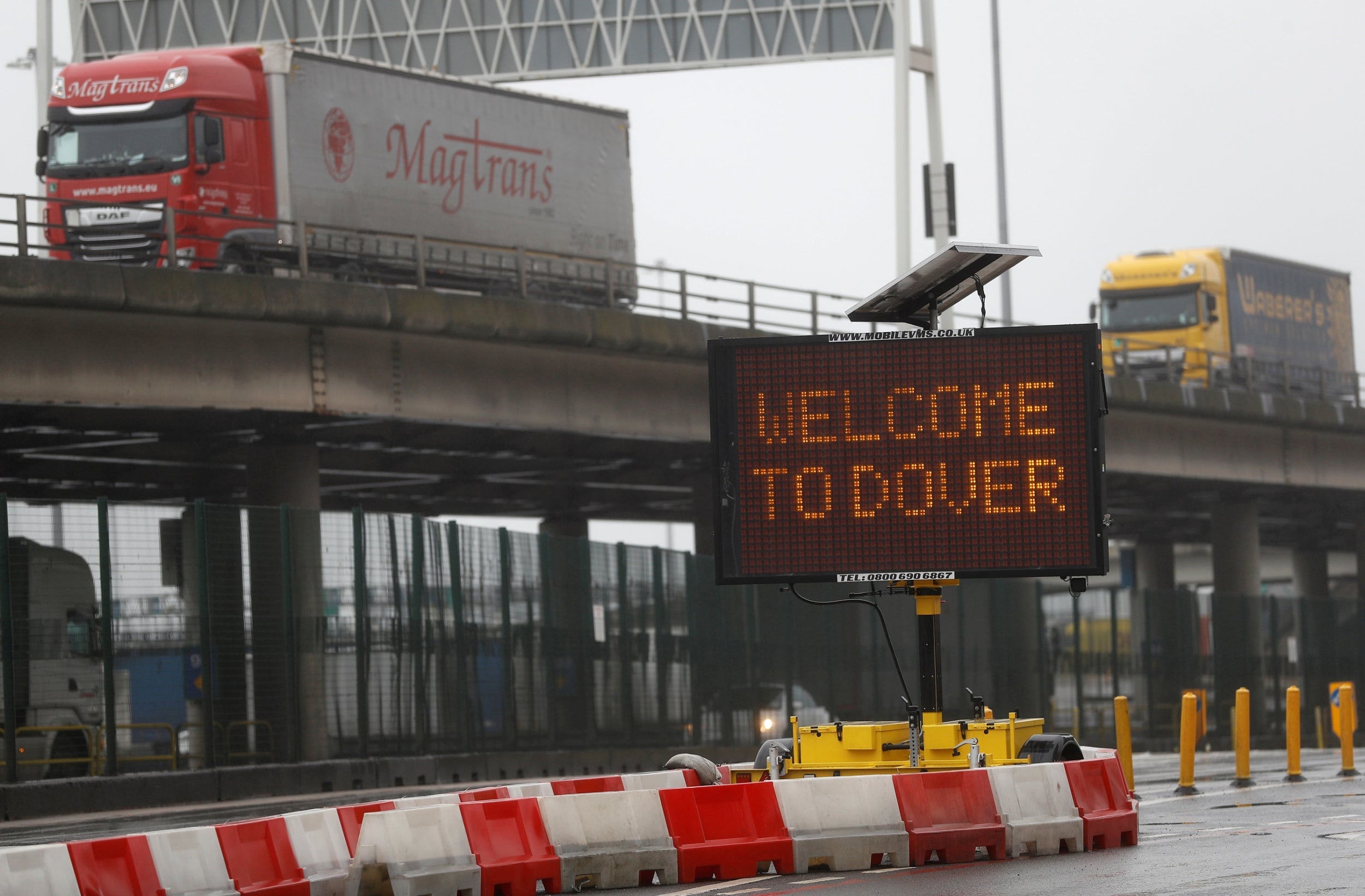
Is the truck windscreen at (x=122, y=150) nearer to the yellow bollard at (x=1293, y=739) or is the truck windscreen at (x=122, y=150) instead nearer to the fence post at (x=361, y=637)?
the fence post at (x=361, y=637)

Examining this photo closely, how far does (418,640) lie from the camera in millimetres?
24844

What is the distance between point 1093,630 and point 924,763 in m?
26.1

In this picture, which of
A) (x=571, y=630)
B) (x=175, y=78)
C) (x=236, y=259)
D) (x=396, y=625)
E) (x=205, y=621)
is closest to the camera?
(x=205, y=621)

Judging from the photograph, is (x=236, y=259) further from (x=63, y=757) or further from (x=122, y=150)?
(x=63, y=757)

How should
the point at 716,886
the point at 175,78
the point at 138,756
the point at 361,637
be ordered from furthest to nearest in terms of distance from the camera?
1. the point at 175,78
2. the point at 361,637
3. the point at 138,756
4. the point at 716,886

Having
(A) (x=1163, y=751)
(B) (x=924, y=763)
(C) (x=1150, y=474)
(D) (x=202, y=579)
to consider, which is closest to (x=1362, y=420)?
(C) (x=1150, y=474)

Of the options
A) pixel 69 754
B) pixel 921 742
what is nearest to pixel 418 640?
pixel 69 754

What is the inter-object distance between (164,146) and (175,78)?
112 cm

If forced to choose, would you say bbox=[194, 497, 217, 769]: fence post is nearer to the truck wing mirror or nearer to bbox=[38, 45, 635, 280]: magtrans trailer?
bbox=[38, 45, 635, 280]: magtrans trailer

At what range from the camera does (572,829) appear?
11.3 m

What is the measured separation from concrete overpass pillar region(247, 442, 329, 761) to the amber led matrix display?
421 inches

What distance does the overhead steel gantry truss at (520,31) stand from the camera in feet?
137

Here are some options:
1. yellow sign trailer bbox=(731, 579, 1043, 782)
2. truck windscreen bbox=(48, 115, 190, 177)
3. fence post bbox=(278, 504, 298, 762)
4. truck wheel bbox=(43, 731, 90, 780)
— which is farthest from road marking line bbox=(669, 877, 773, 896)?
truck windscreen bbox=(48, 115, 190, 177)

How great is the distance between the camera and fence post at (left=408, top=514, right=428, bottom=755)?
81.2 ft
